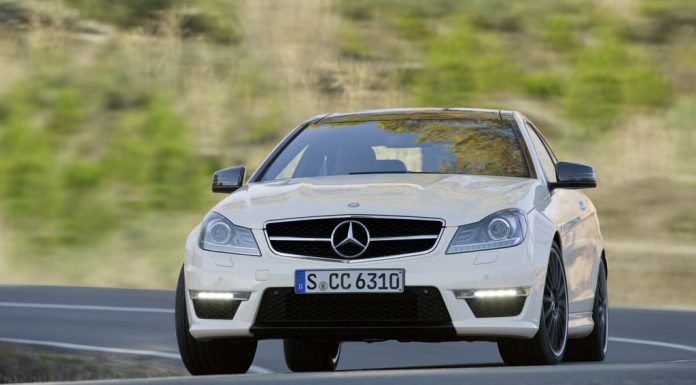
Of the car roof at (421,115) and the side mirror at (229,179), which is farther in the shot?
the car roof at (421,115)

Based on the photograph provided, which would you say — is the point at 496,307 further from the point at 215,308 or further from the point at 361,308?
the point at 215,308

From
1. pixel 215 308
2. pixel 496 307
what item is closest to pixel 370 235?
pixel 496 307

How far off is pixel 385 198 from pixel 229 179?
1.38 metres

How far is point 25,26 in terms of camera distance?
33344mm

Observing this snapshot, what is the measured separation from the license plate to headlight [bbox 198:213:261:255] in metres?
0.34

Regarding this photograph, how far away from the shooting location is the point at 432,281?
26.0ft

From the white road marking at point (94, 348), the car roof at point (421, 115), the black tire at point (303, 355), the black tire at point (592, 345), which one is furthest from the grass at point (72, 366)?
the black tire at point (592, 345)

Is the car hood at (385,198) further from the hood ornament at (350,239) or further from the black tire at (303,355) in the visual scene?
the black tire at (303,355)

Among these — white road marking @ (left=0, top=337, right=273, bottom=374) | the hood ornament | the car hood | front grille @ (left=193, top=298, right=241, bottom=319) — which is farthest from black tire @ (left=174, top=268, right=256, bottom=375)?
white road marking @ (left=0, top=337, right=273, bottom=374)

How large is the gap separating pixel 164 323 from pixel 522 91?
1746cm

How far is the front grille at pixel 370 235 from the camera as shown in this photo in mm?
8039

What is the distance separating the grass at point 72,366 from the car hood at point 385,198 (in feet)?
9.49

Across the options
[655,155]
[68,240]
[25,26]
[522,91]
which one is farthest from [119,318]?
[25,26]

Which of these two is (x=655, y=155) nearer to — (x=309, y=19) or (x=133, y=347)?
(x=309, y=19)
